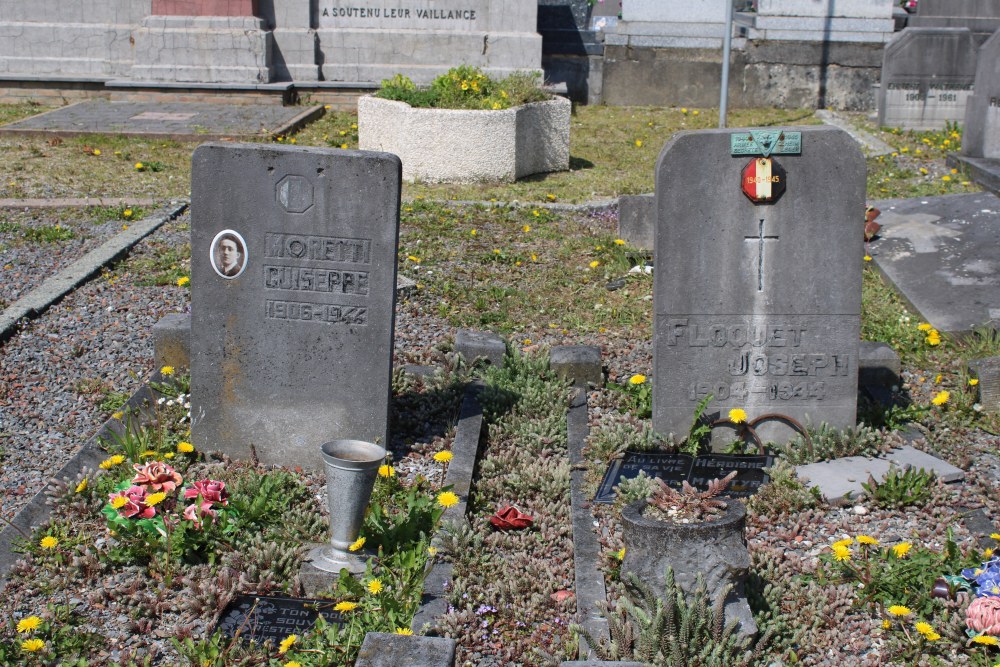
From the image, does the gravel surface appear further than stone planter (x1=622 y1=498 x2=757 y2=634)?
Yes

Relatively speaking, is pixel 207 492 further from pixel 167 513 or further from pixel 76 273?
pixel 76 273

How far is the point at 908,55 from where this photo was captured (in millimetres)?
13969

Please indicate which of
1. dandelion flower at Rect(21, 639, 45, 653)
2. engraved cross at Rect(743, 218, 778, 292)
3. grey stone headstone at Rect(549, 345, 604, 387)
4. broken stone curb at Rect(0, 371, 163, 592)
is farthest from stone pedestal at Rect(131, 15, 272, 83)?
dandelion flower at Rect(21, 639, 45, 653)

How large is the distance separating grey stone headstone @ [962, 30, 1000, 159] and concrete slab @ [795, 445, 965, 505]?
23.4ft

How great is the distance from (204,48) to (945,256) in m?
10.8

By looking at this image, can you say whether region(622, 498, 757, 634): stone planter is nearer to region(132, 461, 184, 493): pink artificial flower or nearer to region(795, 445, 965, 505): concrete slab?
region(795, 445, 965, 505): concrete slab

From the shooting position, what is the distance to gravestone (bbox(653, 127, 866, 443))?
4.83 meters

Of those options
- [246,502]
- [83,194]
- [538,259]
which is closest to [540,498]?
[246,502]

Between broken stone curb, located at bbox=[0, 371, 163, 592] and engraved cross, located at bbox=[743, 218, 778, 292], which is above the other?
engraved cross, located at bbox=[743, 218, 778, 292]

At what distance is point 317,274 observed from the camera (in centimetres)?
Result: 478

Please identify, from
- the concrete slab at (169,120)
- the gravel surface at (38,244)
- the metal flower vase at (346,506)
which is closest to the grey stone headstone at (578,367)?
the metal flower vase at (346,506)

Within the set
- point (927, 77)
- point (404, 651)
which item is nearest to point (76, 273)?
point (404, 651)

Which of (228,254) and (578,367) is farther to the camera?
(578,367)

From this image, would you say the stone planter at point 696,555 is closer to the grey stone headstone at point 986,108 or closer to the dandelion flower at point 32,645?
the dandelion flower at point 32,645
